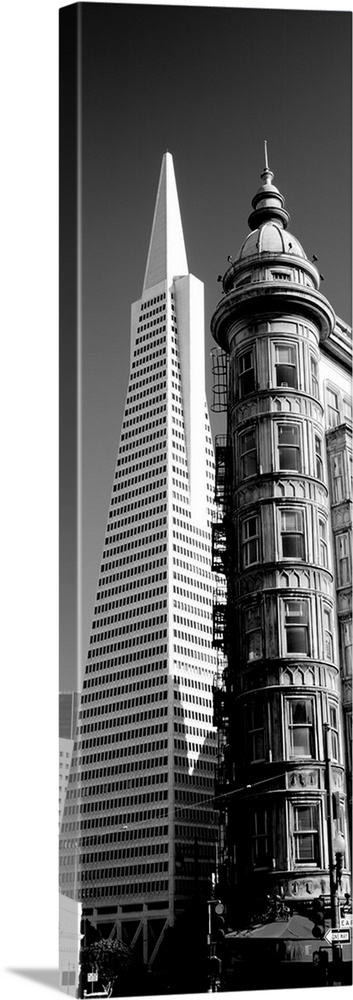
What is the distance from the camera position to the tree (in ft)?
133

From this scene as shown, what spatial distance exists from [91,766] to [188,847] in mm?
20681

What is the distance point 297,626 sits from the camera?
50219 mm

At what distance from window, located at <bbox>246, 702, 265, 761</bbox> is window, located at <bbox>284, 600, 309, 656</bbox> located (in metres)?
2.53

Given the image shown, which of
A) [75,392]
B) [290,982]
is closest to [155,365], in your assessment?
[75,392]

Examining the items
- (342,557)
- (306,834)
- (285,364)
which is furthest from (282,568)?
(306,834)

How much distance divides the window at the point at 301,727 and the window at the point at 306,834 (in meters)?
1.97

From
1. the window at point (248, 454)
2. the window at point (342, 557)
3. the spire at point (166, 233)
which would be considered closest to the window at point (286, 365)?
the window at point (248, 454)

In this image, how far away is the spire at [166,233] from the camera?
49781 millimetres

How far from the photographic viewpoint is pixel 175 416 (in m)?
109

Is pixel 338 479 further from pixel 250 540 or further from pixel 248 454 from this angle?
pixel 250 540

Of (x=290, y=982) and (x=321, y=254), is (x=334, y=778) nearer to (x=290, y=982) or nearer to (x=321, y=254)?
(x=290, y=982)

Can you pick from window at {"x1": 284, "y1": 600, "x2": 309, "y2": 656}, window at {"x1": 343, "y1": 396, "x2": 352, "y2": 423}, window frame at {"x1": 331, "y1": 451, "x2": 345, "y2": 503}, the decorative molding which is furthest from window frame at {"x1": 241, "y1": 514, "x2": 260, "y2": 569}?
the decorative molding

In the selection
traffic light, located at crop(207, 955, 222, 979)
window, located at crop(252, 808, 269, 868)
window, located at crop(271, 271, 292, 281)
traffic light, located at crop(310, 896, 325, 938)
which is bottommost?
traffic light, located at crop(207, 955, 222, 979)

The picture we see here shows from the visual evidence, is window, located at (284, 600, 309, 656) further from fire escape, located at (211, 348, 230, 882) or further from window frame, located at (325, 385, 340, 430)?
window frame, located at (325, 385, 340, 430)
